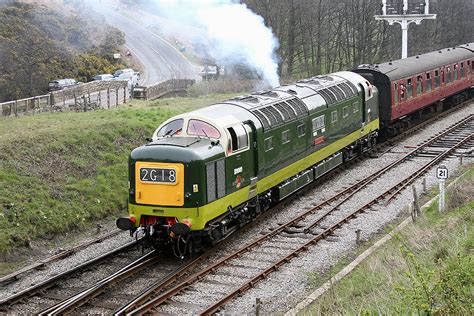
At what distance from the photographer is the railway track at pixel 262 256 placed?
42.3 feet

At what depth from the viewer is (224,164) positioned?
50.6 ft

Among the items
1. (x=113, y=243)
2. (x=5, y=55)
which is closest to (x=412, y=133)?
(x=113, y=243)

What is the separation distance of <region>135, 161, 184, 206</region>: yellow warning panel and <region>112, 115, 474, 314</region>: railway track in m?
1.73

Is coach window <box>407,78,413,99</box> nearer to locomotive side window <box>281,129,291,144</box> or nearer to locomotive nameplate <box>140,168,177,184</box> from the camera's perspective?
locomotive side window <box>281,129,291,144</box>

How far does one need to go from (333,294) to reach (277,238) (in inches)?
212

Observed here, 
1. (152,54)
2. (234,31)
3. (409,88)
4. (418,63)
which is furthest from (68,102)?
(152,54)

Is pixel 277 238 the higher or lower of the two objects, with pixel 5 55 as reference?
lower

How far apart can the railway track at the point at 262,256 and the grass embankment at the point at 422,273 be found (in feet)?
5.02

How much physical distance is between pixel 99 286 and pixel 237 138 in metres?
4.90

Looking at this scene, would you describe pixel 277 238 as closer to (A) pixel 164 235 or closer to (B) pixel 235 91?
(A) pixel 164 235

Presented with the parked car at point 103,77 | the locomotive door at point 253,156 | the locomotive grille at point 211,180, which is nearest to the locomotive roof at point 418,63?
the locomotive door at point 253,156

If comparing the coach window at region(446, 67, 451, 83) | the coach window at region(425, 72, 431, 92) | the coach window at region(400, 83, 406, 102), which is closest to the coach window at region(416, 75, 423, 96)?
the coach window at region(425, 72, 431, 92)

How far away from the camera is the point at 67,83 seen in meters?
41.5

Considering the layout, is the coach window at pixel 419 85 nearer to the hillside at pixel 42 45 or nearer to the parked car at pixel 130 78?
the hillside at pixel 42 45
